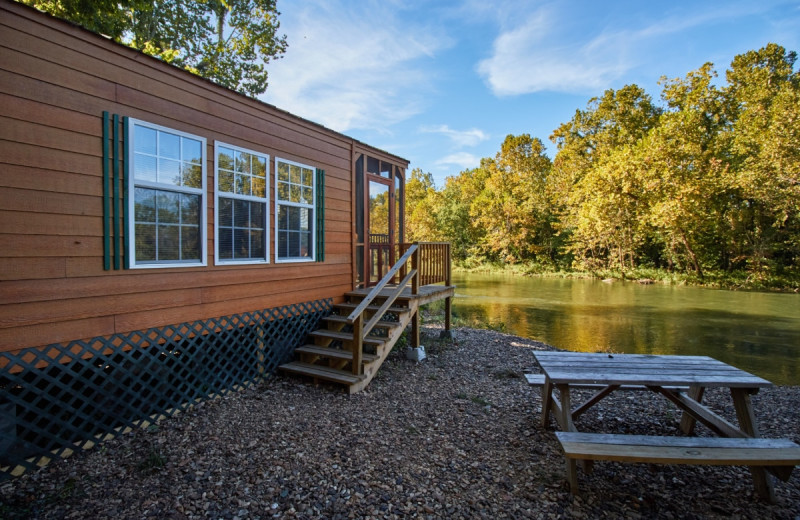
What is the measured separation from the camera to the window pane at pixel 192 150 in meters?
3.92

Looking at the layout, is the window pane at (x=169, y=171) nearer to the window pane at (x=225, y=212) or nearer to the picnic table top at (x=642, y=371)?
the window pane at (x=225, y=212)

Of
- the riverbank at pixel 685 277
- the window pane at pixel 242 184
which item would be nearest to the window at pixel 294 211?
the window pane at pixel 242 184

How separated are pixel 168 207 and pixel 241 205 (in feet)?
2.83

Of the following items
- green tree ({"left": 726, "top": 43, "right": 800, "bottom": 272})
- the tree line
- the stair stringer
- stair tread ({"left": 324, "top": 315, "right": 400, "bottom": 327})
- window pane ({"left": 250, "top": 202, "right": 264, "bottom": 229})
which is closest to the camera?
the stair stringer

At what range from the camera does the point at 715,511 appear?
7.73 feet

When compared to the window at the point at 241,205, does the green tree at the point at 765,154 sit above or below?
above

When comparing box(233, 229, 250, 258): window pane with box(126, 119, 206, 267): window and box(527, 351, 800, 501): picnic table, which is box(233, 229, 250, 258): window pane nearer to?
box(126, 119, 206, 267): window

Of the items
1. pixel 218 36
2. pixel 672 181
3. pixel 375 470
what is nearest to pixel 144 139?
pixel 375 470

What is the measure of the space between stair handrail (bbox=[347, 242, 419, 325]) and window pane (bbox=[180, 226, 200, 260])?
1748 millimetres

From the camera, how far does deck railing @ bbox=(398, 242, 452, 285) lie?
252 inches

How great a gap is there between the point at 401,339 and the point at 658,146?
18041 mm

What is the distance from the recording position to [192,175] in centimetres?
397

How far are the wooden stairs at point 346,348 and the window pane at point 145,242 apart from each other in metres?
2.02

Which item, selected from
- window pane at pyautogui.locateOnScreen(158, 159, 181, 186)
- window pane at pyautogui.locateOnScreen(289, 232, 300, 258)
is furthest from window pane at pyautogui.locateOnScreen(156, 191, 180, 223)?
window pane at pyautogui.locateOnScreen(289, 232, 300, 258)
